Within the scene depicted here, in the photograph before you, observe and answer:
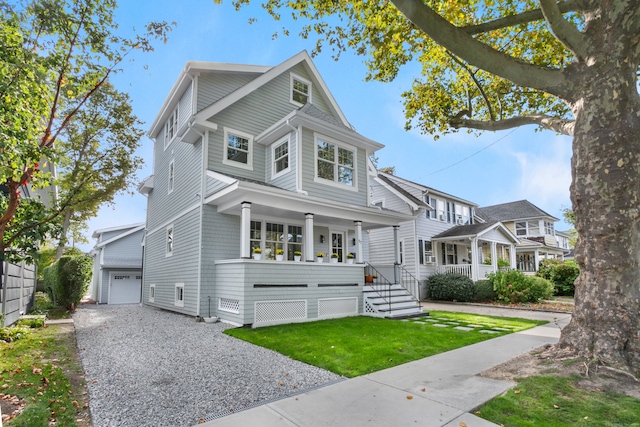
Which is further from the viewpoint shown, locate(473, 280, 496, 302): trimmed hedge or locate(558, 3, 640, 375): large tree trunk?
locate(473, 280, 496, 302): trimmed hedge

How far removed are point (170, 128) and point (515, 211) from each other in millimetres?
31943

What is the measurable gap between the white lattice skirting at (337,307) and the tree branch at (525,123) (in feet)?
21.4

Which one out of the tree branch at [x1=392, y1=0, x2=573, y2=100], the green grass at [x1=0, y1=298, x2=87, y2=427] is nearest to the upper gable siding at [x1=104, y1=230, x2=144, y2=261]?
the green grass at [x1=0, y1=298, x2=87, y2=427]

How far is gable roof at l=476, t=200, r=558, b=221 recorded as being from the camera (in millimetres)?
32094

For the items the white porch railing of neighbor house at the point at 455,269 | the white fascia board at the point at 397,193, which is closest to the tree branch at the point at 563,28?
the white fascia board at the point at 397,193

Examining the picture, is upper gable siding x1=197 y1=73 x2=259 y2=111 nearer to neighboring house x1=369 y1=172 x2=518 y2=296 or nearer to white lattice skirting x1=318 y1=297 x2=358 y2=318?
white lattice skirting x1=318 y1=297 x2=358 y2=318

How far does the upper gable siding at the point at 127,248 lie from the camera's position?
75.6ft

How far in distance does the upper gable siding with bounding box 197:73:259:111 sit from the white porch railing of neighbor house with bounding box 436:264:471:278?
14.9 metres

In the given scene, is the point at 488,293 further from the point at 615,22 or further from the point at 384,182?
the point at 615,22

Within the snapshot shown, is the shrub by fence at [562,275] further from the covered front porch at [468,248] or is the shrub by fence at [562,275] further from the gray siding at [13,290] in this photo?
the gray siding at [13,290]

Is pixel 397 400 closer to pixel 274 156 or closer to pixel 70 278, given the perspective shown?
pixel 274 156

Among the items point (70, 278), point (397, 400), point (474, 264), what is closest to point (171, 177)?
point (70, 278)

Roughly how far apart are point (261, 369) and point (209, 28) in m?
8.80

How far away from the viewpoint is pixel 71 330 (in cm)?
917
